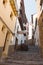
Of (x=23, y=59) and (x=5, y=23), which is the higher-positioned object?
(x=5, y=23)

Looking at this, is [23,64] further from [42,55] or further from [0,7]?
[42,55]

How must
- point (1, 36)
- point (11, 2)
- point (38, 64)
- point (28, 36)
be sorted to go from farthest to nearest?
1. point (28, 36)
2. point (11, 2)
3. point (1, 36)
4. point (38, 64)

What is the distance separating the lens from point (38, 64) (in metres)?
6.89

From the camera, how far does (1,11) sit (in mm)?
9250

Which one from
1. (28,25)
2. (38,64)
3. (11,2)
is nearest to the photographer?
(38,64)

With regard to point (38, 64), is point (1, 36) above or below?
below

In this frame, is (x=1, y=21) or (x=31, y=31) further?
(x=31, y=31)


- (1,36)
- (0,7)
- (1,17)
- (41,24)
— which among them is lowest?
(41,24)

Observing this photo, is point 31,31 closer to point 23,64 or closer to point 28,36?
point 28,36

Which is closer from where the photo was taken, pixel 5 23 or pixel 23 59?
pixel 23 59

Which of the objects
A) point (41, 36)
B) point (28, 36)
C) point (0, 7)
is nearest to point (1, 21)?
point (0, 7)

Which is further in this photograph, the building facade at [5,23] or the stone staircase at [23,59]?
the building facade at [5,23]

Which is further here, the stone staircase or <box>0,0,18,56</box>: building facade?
<box>0,0,18,56</box>: building facade

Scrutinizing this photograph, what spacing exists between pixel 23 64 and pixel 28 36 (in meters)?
20.1
